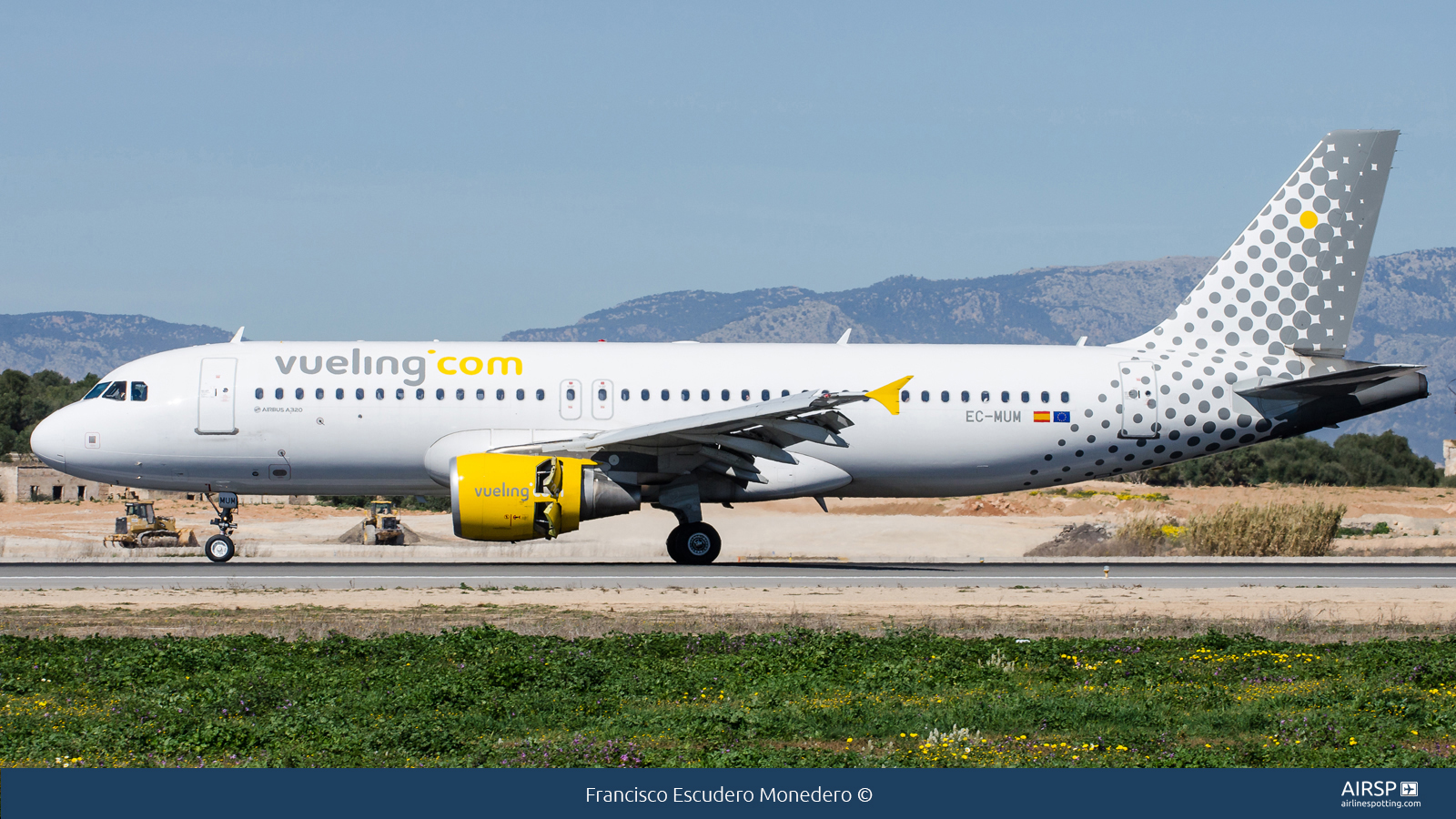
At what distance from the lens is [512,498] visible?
72.2 ft

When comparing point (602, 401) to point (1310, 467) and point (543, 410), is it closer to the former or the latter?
point (543, 410)

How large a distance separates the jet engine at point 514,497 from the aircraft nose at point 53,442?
7.72 m

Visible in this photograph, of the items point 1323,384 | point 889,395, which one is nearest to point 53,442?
point 889,395

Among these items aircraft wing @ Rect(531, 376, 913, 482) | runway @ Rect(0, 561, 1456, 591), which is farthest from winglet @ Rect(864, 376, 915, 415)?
runway @ Rect(0, 561, 1456, 591)

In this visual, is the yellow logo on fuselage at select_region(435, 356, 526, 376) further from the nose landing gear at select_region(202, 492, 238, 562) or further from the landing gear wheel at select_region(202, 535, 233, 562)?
the landing gear wheel at select_region(202, 535, 233, 562)

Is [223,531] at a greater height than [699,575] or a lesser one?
greater

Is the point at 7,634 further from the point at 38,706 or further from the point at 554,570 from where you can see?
the point at 554,570

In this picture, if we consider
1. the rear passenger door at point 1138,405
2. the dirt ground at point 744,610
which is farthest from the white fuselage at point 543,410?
the dirt ground at point 744,610

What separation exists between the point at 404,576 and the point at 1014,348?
1231 centimetres

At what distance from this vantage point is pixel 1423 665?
40.6ft

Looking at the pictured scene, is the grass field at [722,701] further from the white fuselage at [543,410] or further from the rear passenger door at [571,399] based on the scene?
the rear passenger door at [571,399]

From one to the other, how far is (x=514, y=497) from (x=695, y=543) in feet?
13.3

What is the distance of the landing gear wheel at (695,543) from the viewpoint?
2481cm

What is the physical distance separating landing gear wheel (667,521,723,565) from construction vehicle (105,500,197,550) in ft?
55.0
